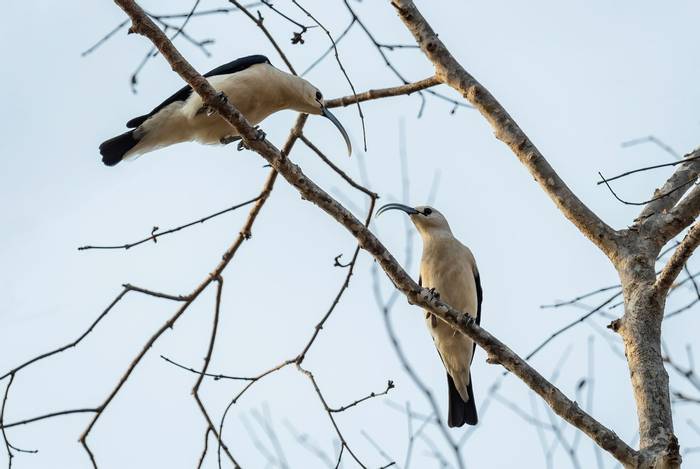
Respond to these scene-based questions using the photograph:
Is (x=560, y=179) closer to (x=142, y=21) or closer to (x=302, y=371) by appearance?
(x=302, y=371)

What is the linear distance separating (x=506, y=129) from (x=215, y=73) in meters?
2.89

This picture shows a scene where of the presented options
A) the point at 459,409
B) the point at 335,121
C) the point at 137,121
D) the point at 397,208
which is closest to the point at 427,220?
the point at 397,208

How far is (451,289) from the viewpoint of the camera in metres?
7.48

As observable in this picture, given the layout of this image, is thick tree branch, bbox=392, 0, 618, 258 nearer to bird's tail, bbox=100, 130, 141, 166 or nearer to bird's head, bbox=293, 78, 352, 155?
bird's head, bbox=293, 78, 352, 155

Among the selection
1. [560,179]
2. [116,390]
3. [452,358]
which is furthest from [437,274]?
[116,390]

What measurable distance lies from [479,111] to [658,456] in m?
2.40

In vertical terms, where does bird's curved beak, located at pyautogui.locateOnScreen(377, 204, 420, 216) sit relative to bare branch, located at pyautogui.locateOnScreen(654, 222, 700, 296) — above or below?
A: above

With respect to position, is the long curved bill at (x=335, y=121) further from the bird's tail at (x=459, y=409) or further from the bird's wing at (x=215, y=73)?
the bird's tail at (x=459, y=409)

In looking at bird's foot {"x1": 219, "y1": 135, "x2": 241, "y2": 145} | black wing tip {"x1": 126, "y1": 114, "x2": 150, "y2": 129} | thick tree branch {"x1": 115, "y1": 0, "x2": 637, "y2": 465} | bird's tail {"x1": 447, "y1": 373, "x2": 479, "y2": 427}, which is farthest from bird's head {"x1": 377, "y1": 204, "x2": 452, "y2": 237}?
thick tree branch {"x1": 115, "y1": 0, "x2": 637, "y2": 465}

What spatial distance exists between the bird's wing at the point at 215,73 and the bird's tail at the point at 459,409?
3305 millimetres

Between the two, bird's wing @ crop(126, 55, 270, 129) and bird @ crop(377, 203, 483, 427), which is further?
bird @ crop(377, 203, 483, 427)

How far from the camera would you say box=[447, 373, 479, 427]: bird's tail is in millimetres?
7992

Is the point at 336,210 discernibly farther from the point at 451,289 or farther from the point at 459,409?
the point at 459,409

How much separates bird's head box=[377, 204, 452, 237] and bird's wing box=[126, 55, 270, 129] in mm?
1786
